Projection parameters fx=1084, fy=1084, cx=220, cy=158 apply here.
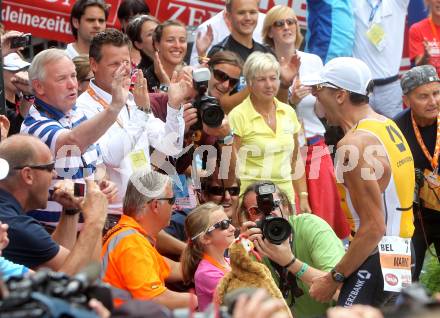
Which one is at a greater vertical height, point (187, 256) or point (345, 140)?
point (345, 140)

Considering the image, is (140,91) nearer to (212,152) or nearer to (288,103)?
(212,152)

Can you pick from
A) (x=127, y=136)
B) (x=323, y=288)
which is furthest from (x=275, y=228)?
(x=127, y=136)

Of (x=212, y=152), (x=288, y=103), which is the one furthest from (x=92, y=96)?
(x=288, y=103)

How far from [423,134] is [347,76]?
182 cm

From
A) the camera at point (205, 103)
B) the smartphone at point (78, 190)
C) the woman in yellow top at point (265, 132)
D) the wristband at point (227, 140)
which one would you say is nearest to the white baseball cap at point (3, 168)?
the smartphone at point (78, 190)

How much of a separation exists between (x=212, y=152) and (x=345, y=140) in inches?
74.5

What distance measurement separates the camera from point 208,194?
835 centimetres

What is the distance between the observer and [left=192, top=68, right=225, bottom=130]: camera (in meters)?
7.78

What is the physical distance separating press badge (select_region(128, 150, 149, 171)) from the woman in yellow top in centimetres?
124

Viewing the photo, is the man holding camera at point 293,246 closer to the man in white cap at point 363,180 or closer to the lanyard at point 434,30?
the man in white cap at point 363,180

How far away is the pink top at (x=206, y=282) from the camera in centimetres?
655

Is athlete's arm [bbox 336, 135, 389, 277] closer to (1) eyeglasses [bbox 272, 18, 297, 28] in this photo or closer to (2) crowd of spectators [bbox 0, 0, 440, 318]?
(2) crowd of spectators [bbox 0, 0, 440, 318]

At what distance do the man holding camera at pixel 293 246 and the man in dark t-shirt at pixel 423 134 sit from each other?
1.67 meters

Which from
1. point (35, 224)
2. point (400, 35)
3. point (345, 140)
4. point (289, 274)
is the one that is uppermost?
point (400, 35)
